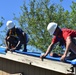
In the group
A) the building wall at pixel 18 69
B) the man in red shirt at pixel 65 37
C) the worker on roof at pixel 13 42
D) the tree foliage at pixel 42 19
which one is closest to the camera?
the man in red shirt at pixel 65 37

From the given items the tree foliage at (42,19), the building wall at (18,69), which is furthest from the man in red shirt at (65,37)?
the tree foliage at (42,19)

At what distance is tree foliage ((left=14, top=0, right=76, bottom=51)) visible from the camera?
21.6 m

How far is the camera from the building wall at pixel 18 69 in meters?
6.41

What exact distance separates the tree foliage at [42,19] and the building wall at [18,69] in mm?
13701

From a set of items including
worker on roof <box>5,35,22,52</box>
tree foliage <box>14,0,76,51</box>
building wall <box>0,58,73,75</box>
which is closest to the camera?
building wall <box>0,58,73,75</box>

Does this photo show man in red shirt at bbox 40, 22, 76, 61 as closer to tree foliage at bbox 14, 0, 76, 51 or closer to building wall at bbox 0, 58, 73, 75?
building wall at bbox 0, 58, 73, 75

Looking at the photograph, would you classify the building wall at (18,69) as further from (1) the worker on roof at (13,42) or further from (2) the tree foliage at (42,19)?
(2) the tree foliage at (42,19)

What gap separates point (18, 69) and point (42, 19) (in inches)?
581

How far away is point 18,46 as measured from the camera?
7574 mm

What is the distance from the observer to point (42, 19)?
21.7m

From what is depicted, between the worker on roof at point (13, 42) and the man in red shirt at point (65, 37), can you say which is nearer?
the man in red shirt at point (65, 37)

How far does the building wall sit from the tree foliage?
1370 cm

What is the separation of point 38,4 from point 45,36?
240cm

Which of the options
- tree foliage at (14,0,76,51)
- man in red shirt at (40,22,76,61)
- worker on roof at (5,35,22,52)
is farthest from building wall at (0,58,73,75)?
tree foliage at (14,0,76,51)
